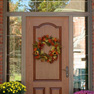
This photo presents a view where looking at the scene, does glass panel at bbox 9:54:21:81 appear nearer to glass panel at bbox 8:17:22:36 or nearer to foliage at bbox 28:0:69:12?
glass panel at bbox 8:17:22:36

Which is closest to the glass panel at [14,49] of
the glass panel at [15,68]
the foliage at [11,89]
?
the glass panel at [15,68]

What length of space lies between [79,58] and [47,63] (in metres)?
Answer: 0.70

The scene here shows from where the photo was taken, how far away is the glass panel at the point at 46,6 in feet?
16.4

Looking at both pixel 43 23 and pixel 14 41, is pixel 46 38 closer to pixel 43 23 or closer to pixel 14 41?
pixel 43 23

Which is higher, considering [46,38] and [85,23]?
[85,23]

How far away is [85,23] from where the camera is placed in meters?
5.04

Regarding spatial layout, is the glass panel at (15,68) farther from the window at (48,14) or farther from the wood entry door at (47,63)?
the wood entry door at (47,63)

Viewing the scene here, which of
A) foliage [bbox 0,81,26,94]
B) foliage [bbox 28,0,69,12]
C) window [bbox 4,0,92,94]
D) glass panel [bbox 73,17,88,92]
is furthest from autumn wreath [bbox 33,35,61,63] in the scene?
foliage [bbox 0,81,26,94]

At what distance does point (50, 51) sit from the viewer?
495 centimetres

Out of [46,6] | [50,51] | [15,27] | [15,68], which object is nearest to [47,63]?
[50,51]

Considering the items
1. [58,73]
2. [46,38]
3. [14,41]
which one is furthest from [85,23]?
[14,41]

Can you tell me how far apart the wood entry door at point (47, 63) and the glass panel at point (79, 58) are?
0.57 ft

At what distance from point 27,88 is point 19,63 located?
563mm

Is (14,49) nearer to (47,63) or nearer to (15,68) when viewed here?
(15,68)
